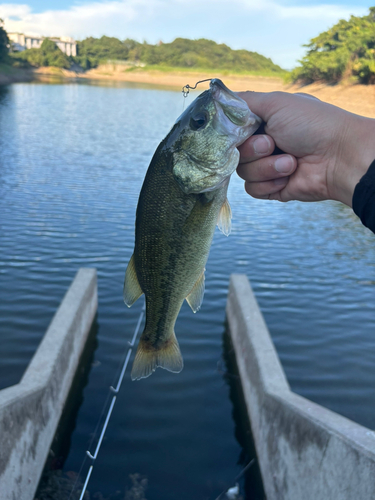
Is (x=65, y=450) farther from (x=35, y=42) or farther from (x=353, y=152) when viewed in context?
(x=35, y=42)

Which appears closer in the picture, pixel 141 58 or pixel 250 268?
pixel 250 268

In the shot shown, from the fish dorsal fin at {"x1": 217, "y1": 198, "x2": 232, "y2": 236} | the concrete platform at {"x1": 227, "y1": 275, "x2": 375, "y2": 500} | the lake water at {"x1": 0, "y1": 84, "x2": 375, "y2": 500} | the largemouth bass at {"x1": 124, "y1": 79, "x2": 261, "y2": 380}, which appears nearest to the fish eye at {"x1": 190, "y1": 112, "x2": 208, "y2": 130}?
the largemouth bass at {"x1": 124, "y1": 79, "x2": 261, "y2": 380}

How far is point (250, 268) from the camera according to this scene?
11203mm

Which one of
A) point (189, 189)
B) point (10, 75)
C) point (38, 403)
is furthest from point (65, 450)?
point (10, 75)

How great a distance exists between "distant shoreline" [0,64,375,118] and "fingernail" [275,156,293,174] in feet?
111

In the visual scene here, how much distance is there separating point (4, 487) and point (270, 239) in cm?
1074

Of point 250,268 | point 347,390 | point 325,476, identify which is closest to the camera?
point 325,476

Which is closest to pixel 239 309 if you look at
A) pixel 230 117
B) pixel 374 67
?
pixel 230 117

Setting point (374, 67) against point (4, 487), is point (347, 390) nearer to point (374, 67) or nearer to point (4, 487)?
point (4, 487)

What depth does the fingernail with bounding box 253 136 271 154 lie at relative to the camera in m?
2.76

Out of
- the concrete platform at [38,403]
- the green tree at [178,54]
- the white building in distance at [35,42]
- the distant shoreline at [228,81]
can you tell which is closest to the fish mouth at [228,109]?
the concrete platform at [38,403]

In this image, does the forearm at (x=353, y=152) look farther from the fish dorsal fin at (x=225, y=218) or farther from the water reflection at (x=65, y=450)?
the water reflection at (x=65, y=450)

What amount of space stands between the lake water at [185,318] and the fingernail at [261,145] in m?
4.17

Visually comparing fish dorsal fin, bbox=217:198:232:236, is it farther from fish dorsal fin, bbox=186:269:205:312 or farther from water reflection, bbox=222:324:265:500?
water reflection, bbox=222:324:265:500
